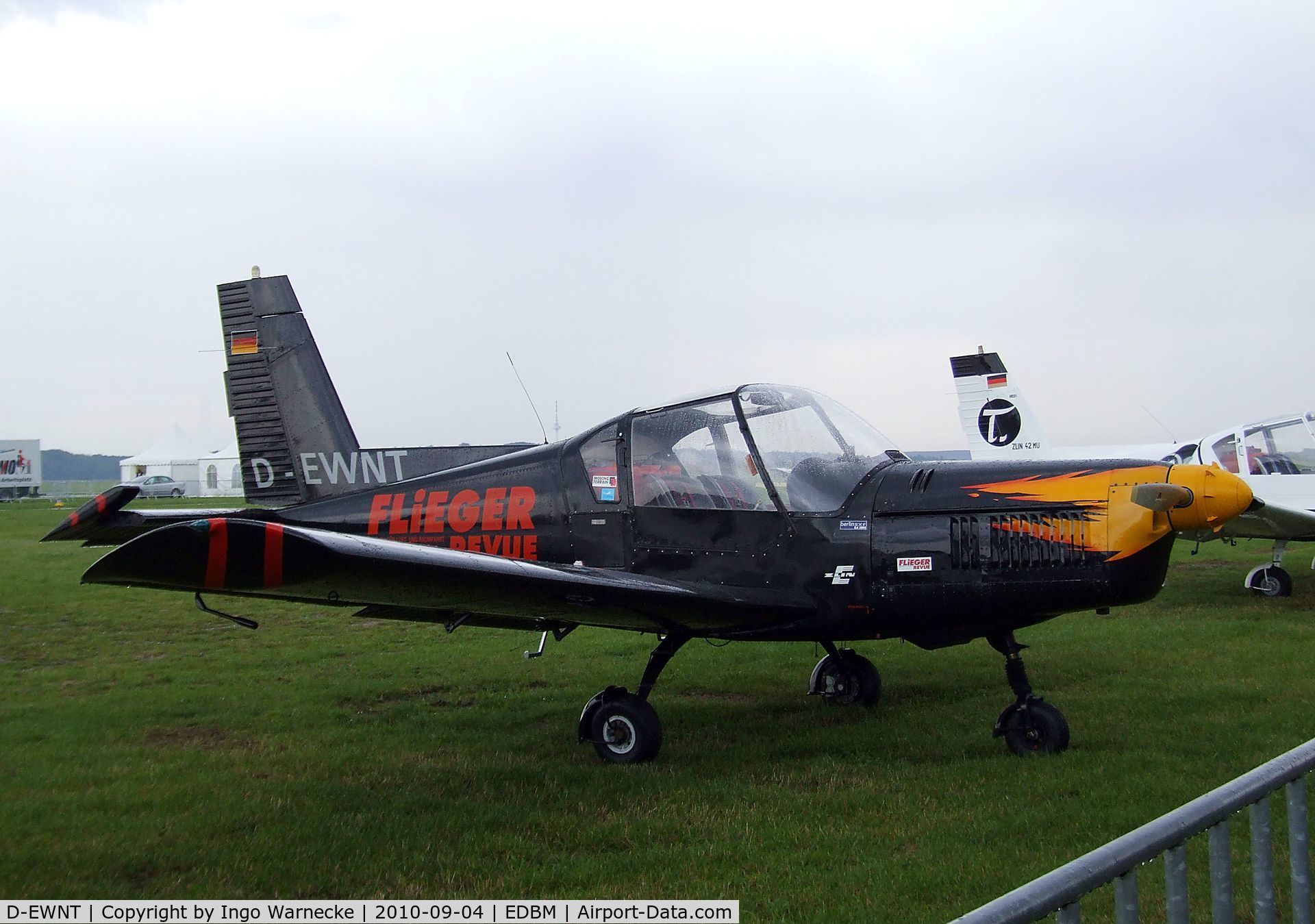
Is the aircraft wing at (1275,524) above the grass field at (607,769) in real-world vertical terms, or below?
above

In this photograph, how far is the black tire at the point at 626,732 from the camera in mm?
6023

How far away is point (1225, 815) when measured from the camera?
2209 millimetres

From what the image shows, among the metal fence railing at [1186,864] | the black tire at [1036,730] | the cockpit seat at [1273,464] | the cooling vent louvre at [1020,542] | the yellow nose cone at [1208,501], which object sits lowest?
the black tire at [1036,730]

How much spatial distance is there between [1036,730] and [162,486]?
63.3 metres

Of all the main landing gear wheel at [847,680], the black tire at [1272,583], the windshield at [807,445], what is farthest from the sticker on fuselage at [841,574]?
the black tire at [1272,583]

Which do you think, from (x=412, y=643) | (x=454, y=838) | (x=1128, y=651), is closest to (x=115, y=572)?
(x=454, y=838)

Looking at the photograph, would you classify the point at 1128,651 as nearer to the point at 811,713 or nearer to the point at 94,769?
the point at 811,713

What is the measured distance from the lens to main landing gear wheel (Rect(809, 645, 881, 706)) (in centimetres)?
745

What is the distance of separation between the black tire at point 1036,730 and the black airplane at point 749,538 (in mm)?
11

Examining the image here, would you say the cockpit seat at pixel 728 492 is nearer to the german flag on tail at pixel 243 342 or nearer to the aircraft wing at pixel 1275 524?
the german flag on tail at pixel 243 342

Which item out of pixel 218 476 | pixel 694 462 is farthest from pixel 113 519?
pixel 218 476

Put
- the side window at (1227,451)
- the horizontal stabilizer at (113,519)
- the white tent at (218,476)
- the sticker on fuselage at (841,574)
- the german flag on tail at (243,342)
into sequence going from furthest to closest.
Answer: the white tent at (218,476) < the side window at (1227,451) < the german flag on tail at (243,342) < the sticker on fuselage at (841,574) < the horizontal stabilizer at (113,519)

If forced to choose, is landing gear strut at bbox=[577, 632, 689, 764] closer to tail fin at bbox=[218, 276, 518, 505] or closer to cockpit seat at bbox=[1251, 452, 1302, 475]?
tail fin at bbox=[218, 276, 518, 505]

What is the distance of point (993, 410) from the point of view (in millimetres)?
18969
